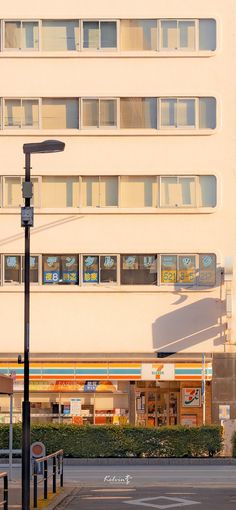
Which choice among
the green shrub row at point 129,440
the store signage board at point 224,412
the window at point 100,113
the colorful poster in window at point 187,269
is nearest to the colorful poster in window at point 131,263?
the colorful poster in window at point 187,269

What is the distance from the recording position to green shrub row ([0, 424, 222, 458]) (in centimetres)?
4241

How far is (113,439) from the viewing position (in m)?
42.5

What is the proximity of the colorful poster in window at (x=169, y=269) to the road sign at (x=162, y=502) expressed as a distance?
2407cm

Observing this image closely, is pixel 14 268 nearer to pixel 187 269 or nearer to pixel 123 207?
pixel 123 207

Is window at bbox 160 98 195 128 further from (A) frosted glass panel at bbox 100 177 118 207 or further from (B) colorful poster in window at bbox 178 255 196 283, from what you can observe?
(B) colorful poster in window at bbox 178 255 196 283

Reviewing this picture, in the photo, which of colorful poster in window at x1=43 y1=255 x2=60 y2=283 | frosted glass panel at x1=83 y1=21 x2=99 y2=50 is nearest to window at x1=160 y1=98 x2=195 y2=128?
frosted glass panel at x1=83 y1=21 x2=99 y2=50

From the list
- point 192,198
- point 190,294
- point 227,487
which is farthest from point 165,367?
point 227,487

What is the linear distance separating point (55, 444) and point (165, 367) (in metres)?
9.25

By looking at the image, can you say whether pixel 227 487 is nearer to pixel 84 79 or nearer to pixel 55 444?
pixel 55 444

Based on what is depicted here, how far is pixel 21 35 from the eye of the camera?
5222 centimetres

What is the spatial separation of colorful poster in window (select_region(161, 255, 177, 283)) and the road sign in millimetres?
24065

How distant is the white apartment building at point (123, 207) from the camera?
50656 millimetres

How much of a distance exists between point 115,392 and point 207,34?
16048 millimetres

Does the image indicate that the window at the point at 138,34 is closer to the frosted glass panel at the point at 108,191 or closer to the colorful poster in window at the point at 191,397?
the frosted glass panel at the point at 108,191
